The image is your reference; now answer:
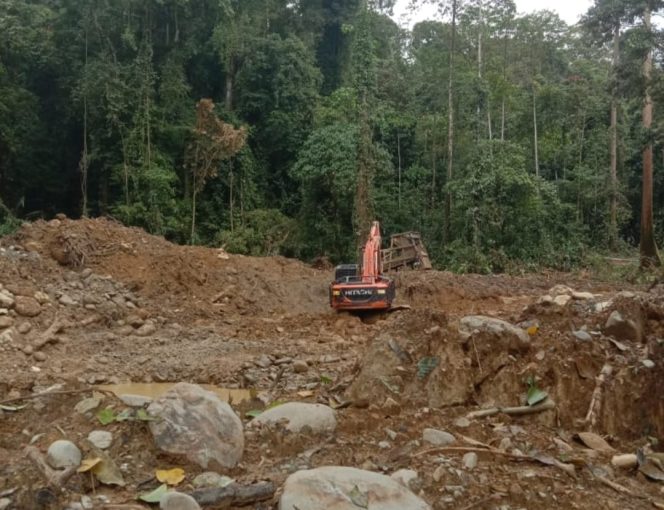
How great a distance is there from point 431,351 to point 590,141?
22.7 meters

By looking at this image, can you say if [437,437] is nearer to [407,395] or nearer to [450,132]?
[407,395]

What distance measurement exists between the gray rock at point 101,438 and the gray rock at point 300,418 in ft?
3.19

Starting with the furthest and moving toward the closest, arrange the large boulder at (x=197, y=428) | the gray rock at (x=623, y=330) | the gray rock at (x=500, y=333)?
the gray rock at (x=623, y=330) < the gray rock at (x=500, y=333) < the large boulder at (x=197, y=428)

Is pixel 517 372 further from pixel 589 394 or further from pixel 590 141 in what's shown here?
pixel 590 141

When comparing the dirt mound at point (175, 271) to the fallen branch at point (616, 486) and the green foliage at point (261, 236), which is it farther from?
the fallen branch at point (616, 486)

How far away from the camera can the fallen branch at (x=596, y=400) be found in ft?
16.5

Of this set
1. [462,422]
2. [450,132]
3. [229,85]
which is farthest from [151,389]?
[229,85]

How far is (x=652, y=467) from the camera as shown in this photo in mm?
4309

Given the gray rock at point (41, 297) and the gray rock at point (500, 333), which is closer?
the gray rock at point (500, 333)

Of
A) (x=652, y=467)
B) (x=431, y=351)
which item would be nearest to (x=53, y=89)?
(x=431, y=351)

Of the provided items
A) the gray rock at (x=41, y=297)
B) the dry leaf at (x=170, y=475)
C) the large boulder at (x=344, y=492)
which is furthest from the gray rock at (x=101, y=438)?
the gray rock at (x=41, y=297)

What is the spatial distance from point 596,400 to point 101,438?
3518 mm

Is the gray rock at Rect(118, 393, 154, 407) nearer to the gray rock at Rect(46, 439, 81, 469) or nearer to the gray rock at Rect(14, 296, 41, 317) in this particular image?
the gray rock at Rect(46, 439, 81, 469)

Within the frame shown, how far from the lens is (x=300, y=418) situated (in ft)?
15.9
